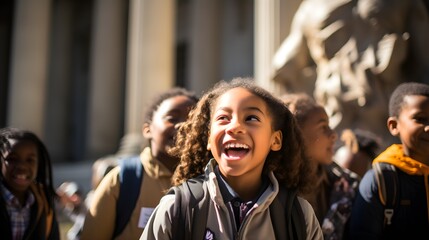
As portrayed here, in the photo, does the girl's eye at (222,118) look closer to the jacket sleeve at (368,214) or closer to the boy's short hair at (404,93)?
the jacket sleeve at (368,214)

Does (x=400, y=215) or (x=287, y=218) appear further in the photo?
(x=400, y=215)

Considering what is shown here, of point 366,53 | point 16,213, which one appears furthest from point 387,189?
point 366,53

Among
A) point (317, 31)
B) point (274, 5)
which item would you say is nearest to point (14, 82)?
point (274, 5)

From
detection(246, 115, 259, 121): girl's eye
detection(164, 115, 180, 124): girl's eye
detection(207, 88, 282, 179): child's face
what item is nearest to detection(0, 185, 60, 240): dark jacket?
detection(164, 115, 180, 124): girl's eye

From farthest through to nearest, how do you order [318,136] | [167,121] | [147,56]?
[147,56], [318,136], [167,121]

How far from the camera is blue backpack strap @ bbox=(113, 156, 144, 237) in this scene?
12.2 ft

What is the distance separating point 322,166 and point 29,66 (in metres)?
23.6

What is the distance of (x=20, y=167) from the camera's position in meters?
4.41

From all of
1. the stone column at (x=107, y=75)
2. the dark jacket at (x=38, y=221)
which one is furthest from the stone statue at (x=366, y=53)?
the stone column at (x=107, y=75)

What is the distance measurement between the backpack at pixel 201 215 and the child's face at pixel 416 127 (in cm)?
126

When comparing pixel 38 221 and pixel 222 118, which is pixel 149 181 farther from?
pixel 222 118

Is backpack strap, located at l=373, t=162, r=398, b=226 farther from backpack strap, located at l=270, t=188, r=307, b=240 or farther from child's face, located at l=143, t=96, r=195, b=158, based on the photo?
child's face, located at l=143, t=96, r=195, b=158

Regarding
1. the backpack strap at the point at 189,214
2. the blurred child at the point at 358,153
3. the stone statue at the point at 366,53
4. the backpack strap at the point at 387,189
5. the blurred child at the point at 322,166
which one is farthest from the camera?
the stone statue at the point at 366,53

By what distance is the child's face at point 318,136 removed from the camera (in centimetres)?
407
